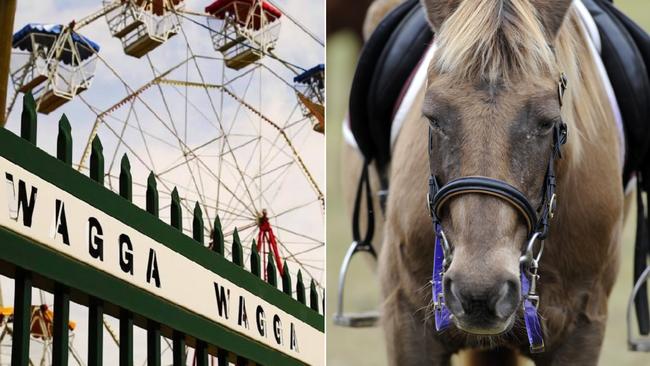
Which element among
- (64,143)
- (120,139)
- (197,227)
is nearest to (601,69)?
(197,227)

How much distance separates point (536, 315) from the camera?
2.90 metres

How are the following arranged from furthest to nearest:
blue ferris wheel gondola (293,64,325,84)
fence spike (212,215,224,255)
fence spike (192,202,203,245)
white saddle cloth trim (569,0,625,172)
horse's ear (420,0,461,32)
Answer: blue ferris wheel gondola (293,64,325,84) < white saddle cloth trim (569,0,625,172) < fence spike (212,215,224,255) < fence spike (192,202,203,245) < horse's ear (420,0,461,32)

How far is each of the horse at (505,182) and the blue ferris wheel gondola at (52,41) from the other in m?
0.96

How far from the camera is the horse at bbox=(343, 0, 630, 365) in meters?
2.63

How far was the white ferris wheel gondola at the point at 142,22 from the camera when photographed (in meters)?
3.93

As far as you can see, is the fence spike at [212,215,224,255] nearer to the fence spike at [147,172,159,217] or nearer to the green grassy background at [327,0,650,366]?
the fence spike at [147,172,159,217]

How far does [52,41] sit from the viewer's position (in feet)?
12.5

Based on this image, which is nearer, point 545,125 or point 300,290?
point 545,125

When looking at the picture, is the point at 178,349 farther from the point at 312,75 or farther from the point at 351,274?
the point at 351,274

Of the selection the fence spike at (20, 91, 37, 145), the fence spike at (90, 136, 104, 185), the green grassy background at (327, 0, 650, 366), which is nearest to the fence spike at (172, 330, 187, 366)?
the fence spike at (90, 136, 104, 185)

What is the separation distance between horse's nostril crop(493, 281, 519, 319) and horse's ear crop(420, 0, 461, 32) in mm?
677

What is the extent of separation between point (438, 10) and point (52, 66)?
51.4 inches

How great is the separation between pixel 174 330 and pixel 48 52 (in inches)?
46.8

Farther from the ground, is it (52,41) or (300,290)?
(52,41)
